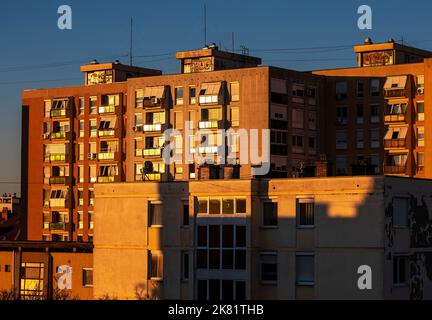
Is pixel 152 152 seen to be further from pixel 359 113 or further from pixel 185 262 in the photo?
pixel 185 262

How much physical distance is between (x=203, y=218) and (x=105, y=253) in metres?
6.52

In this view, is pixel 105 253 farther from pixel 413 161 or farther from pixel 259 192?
pixel 413 161

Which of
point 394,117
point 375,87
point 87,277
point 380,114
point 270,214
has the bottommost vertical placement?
point 87,277

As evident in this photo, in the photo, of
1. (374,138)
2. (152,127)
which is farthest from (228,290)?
(152,127)

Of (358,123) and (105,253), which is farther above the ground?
(358,123)

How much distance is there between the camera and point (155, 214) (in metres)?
58.1

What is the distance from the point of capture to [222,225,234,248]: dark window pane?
5606 cm

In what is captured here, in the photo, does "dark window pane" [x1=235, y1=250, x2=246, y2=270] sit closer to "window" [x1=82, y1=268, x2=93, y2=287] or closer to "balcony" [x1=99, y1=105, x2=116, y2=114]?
"window" [x1=82, y1=268, x2=93, y2=287]

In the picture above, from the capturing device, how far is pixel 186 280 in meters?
56.6

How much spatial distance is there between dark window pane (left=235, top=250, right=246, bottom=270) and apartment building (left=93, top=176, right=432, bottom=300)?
59mm

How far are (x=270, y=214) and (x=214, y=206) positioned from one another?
3.07 metres

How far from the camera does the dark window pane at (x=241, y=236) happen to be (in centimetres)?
5541

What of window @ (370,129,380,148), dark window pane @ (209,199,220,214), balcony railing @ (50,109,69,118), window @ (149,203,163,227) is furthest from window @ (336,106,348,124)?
dark window pane @ (209,199,220,214)
